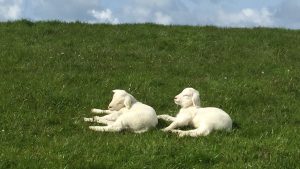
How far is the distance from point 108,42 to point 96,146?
12.9m

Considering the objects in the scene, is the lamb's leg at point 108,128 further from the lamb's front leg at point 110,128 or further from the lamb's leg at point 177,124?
the lamb's leg at point 177,124

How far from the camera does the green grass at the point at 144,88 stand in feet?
35.1

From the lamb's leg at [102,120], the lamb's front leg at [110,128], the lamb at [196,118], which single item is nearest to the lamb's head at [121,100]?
the lamb's leg at [102,120]

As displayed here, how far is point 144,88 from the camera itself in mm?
17109

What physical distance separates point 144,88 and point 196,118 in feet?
15.0

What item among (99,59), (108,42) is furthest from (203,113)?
(108,42)

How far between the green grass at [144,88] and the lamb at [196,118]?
23 centimetres

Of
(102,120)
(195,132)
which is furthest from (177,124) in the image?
(102,120)

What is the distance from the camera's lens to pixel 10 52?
20828mm

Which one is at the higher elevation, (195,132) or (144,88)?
(144,88)

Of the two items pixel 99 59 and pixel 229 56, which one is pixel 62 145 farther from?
pixel 229 56

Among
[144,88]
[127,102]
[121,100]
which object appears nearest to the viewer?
[127,102]

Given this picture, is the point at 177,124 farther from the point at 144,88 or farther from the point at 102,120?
the point at 144,88

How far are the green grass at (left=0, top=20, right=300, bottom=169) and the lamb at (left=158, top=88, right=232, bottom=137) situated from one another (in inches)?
8.9
